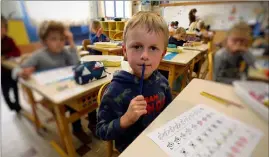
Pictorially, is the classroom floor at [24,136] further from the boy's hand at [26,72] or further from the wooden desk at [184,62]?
the wooden desk at [184,62]

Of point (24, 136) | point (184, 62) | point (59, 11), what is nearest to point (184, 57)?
point (184, 62)

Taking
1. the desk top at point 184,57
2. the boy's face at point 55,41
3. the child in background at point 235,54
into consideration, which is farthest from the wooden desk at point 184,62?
the boy's face at point 55,41

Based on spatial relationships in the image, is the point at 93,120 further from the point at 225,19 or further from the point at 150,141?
the point at 225,19

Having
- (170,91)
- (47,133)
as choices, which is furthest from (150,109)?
(47,133)

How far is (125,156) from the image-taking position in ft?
0.94

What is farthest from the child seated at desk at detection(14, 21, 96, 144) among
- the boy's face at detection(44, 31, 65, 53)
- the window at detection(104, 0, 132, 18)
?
the window at detection(104, 0, 132, 18)

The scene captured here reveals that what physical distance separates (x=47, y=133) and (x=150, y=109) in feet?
0.89

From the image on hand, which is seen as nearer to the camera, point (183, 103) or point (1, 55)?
point (1, 55)

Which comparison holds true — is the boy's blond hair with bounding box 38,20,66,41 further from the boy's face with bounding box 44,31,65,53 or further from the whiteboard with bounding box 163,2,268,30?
the whiteboard with bounding box 163,2,268,30

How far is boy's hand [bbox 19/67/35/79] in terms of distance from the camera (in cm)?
16

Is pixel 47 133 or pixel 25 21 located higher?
pixel 25 21

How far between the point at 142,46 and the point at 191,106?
183mm

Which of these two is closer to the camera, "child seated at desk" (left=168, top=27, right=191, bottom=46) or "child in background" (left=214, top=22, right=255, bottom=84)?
"child in background" (left=214, top=22, right=255, bottom=84)

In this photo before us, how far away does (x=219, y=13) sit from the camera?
0.17 metres
